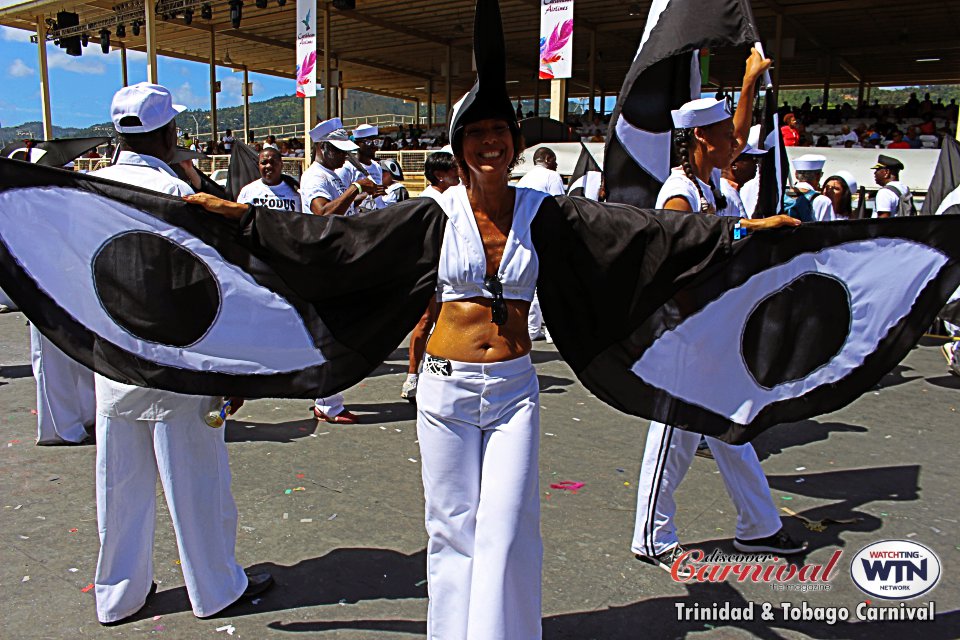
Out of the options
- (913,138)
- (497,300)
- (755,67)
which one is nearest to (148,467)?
(497,300)

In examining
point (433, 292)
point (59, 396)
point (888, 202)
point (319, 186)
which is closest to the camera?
point (433, 292)

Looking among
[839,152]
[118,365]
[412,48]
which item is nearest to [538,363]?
[118,365]

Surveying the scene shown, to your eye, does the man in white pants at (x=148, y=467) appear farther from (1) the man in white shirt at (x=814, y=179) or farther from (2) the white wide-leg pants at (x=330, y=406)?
(1) the man in white shirt at (x=814, y=179)

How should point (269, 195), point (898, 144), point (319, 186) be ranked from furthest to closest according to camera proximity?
1. point (898, 144)
2. point (269, 195)
3. point (319, 186)

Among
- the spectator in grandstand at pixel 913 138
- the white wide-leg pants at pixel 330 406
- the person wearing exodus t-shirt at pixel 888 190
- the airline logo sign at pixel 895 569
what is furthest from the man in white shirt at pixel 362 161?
the spectator in grandstand at pixel 913 138

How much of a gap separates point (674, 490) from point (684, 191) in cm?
144

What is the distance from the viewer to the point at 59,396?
566cm

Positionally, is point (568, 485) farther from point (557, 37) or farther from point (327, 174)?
point (557, 37)

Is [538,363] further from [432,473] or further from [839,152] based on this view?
[839,152]

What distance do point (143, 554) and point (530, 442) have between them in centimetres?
182

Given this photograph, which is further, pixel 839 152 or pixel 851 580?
pixel 839 152

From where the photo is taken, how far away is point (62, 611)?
3326 mm

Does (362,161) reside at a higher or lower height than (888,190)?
higher

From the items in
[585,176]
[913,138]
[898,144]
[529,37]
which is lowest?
[585,176]
